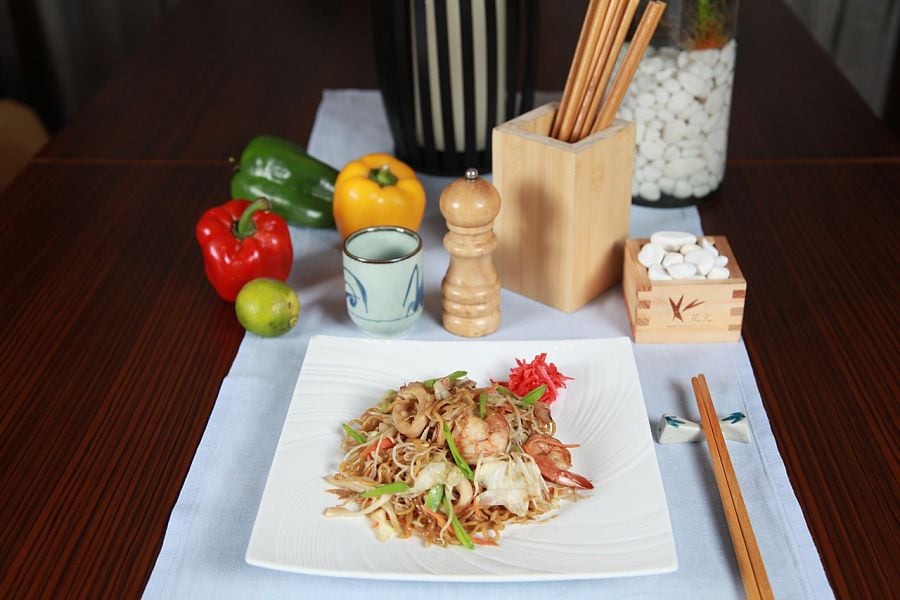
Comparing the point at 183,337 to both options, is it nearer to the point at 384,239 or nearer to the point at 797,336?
the point at 384,239

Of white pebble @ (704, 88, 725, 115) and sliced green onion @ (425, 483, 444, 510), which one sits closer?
sliced green onion @ (425, 483, 444, 510)

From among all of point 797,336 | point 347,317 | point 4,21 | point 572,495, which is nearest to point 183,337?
point 347,317

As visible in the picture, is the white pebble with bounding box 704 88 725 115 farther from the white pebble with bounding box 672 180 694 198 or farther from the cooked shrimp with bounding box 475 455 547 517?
the cooked shrimp with bounding box 475 455 547 517

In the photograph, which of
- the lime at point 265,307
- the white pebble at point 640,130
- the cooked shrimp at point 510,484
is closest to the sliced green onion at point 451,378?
the cooked shrimp at point 510,484

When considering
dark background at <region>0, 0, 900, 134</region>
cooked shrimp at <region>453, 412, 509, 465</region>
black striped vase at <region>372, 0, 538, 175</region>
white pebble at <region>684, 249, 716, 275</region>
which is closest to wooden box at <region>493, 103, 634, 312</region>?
white pebble at <region>684, 249, 716, 275</region>

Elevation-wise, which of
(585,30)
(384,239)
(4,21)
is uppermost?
(585,30)

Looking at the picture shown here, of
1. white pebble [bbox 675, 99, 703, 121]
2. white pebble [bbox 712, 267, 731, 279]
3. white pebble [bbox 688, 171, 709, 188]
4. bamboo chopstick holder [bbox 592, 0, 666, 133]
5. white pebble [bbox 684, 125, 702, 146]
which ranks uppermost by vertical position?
bamboo chopstick holder [bbox 592, 0, 666, 133]

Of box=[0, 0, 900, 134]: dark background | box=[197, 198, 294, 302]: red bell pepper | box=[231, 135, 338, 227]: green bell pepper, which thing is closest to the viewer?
box=[197, 198, 294, 302]: red bell pepper
